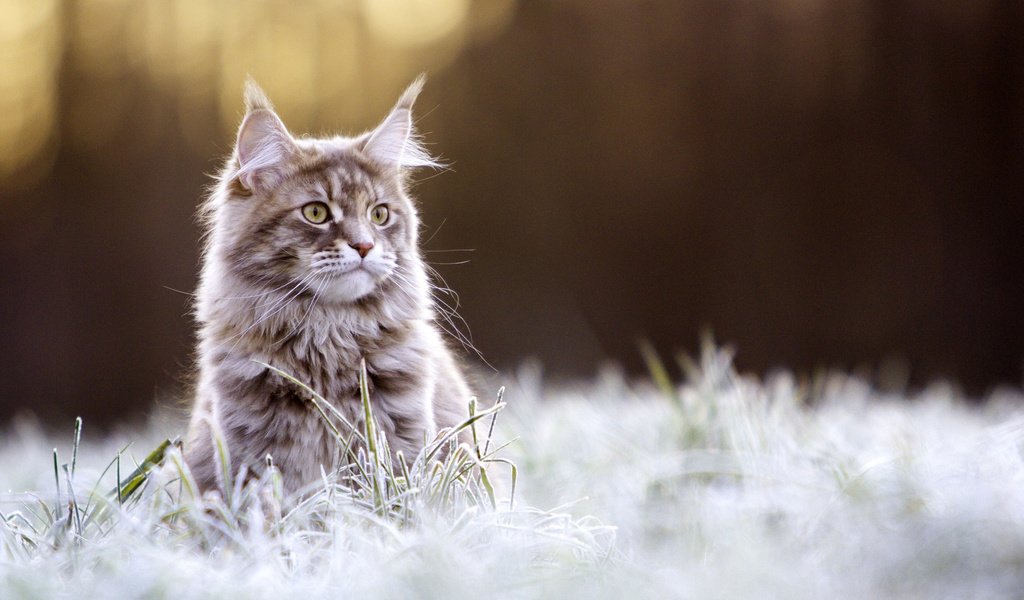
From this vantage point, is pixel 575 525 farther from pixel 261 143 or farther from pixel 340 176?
pixel 261 143

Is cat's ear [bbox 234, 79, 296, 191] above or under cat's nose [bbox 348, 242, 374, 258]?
above

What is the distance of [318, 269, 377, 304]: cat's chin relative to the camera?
1.71 metres

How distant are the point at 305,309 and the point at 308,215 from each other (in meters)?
0.21

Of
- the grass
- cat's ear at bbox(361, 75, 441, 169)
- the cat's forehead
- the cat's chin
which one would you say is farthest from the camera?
cat's ear at bbox(361, 75, 441, 169)

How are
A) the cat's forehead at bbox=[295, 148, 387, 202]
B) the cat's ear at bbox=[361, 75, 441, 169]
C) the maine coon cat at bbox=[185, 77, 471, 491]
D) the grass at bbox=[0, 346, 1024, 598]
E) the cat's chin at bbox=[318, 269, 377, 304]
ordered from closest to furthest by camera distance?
the grass at bbox=[0, 346, 1024, 598], the maine coon cat at bbox=[185, 77, 471, 491], the cat's chin at bbox=[318, 269, 377, 304], the cat's forehead at bbox=[295, 148, 387, 202], the cat's ear at bbox=[361, 75, 441, 169]

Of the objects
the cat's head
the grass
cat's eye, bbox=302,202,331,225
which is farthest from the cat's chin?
the grass

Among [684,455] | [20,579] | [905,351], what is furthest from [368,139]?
[905,351]

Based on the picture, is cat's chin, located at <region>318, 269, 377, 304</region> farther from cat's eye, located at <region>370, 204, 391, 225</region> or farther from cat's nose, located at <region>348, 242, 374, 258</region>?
cat's eye, located at <region>370, 204, 391, 225</region>

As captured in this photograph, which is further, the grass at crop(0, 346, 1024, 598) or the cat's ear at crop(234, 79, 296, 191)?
the cat's ear at crop(234, 79, 296, 191)

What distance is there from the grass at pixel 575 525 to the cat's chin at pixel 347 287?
0.91ft

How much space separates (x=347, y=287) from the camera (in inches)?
67.7

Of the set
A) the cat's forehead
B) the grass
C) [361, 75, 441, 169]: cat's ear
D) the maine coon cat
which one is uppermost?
[361, 75, 441, 169]: cat's ear

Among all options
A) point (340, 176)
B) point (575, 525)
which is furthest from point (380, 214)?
point (575, 525)

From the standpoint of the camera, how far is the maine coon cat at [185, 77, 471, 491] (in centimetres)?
161
